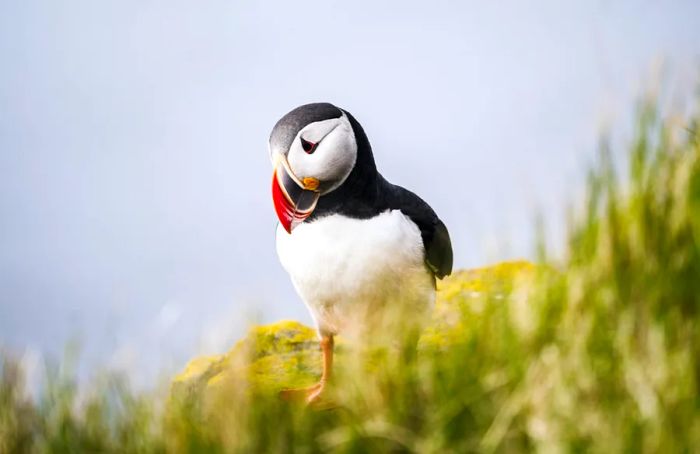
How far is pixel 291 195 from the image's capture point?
4488mm

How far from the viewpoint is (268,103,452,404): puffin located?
14.5 feet

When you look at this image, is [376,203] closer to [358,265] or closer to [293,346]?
[358,265]

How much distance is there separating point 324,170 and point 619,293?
195 cm

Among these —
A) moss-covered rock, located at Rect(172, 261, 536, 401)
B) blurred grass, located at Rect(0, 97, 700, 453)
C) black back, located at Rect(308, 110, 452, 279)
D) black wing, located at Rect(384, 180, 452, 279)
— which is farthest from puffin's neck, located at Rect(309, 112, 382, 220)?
blurred grass, located at Rect(0, 97, 700, 453)

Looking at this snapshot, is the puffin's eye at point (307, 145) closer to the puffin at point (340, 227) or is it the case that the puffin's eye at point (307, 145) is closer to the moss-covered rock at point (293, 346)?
the puffin at point (340, 227)

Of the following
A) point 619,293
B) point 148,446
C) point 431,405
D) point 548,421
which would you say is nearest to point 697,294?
point 619,293

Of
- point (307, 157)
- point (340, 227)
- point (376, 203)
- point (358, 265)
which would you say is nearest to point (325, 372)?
point (358, 265)

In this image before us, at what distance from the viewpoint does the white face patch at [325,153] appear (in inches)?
173

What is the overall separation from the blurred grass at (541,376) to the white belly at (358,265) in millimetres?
1043

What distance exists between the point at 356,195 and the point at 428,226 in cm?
51

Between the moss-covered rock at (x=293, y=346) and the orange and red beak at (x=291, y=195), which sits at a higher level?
the orange and red beak at (x=291, y=195)

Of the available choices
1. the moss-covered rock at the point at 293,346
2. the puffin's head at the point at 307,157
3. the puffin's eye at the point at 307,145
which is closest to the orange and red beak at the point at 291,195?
the puffin's head at the point at 307,157

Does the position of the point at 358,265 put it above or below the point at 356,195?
below

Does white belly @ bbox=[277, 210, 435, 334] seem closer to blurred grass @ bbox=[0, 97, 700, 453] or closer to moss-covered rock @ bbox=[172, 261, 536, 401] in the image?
moss-covered rock @ bbox=[172, 261, 536, 401]
